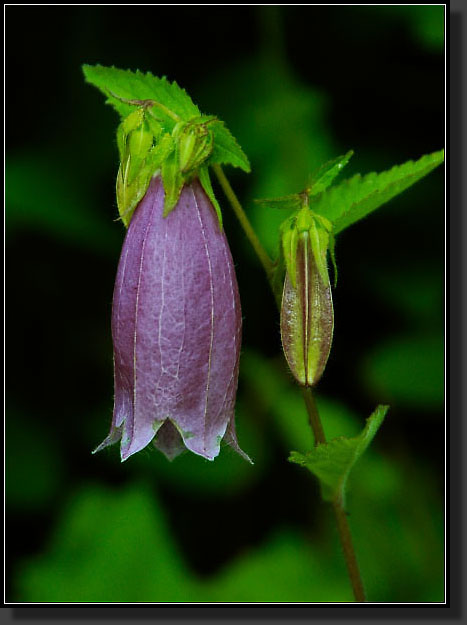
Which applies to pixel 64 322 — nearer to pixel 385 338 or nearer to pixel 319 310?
pixel 385 338


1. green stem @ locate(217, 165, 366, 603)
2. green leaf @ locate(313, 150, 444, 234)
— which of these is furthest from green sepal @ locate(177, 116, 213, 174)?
green leaf @ locate(313, 150, 444, 234)

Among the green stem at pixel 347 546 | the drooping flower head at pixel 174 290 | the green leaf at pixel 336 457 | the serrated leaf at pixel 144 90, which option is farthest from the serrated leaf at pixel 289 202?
the green stem at pixel 347 546

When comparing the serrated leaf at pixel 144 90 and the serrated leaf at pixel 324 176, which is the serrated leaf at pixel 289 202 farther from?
the serrated leaf at pixel 144 90

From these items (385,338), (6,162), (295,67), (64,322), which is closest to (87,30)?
(6,162)

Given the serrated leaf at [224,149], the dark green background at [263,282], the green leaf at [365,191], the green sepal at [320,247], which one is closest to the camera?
the green sepal at [320,247]

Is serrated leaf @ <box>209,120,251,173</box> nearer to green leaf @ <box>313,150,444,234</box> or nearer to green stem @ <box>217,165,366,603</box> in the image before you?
green stem @ <box>217,165,366,603</box>
